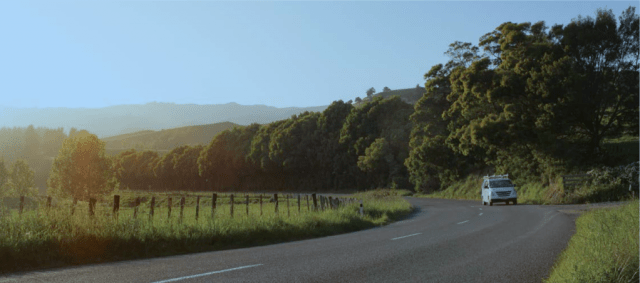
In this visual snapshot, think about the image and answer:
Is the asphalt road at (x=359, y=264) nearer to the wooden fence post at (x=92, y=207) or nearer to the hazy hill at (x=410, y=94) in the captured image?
the wooden fence post at (x=92, y=207)

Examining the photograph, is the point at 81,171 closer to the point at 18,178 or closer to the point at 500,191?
the point at 18,178

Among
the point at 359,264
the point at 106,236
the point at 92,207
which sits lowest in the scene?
the point at 359,264

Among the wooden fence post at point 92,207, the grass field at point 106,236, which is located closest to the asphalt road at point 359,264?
the grass field at point 106,236

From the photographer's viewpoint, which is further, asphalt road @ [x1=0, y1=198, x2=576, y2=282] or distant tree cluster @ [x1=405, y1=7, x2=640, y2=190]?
distant tree cluster @ [x1=405, y1=7, x2=640, y2=190]

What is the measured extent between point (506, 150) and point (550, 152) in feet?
21.0

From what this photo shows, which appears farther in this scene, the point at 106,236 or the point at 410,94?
the point at 410,94

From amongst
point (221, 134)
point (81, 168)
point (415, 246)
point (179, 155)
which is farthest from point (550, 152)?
point (179, 155)

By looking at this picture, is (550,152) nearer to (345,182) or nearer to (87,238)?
(87,238)

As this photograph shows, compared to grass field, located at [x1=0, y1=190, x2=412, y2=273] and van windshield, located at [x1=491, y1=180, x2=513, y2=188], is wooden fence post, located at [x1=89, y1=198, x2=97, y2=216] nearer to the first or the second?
grass field, located at [x1=0, y1=190, x2=412, y2=273]

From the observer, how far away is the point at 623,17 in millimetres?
37594

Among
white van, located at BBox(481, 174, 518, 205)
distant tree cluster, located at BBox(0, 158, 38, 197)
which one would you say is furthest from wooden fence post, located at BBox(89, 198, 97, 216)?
→ distant tree cluster, located at BBox(0, 158, 38, 197)

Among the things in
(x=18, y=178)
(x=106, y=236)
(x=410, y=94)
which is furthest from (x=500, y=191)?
(x=410, y=94)

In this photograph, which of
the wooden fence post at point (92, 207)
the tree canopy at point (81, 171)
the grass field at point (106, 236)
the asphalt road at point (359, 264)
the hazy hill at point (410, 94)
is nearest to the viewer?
the asphalt road at point (359, 264)

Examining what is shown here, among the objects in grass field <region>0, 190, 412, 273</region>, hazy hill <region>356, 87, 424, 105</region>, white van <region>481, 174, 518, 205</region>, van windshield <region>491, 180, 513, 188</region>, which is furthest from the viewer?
hazy hill <region>356, 87, 424, 105</region>
